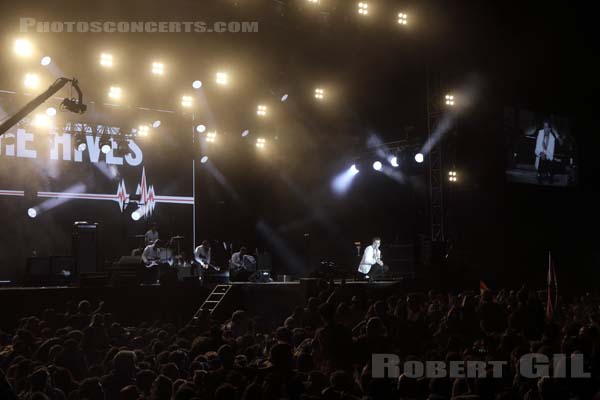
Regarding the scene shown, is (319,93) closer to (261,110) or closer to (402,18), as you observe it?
(261,110)

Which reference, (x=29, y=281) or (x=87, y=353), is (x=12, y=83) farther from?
(x=87, y=353)

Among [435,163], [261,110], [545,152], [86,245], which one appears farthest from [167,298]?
[545,152]

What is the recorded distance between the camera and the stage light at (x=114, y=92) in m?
20.0

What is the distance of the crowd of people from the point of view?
502cm

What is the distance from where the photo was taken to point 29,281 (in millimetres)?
16625

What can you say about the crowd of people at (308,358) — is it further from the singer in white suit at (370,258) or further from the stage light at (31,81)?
the stage light at (31,81)

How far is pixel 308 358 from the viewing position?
20.1ft

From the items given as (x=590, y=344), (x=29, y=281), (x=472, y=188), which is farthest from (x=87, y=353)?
(x=472, y=188)

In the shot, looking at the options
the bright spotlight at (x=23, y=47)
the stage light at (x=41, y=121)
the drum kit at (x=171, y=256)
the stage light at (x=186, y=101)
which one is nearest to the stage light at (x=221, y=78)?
the stage light at (x=186, y=101)

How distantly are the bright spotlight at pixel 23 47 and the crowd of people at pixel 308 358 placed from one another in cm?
1050

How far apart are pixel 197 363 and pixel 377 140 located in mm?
17853
